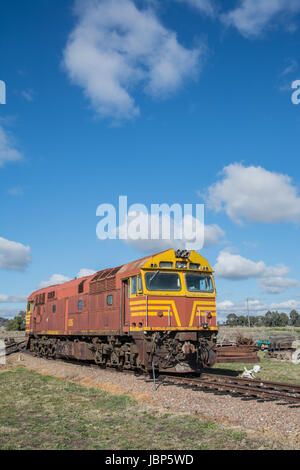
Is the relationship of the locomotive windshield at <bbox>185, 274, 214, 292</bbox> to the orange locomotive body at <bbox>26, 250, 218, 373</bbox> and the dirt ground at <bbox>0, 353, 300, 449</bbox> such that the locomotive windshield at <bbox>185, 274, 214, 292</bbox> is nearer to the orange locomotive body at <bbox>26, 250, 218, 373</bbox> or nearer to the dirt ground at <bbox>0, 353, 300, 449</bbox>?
the orange locomotive body at <bbox>26, 250, 218, 373</bbox>

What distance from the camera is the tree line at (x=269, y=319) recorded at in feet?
382

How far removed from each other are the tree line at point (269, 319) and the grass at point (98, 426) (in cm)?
10660

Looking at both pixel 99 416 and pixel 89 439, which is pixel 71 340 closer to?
pixel 99 416

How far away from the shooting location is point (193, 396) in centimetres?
1166

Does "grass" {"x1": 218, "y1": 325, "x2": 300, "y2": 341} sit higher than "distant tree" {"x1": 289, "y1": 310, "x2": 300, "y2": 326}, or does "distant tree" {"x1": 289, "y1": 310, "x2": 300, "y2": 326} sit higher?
"distant tree" {"x1": 289, "y1": 310, "x2": 300, "y2": 326}

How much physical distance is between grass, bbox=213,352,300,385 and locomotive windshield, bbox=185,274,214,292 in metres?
4.55

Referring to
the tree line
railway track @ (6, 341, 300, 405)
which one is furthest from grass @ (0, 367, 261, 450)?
the tree line

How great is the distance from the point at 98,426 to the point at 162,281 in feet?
22.7

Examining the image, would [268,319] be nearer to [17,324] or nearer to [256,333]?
[256,333]

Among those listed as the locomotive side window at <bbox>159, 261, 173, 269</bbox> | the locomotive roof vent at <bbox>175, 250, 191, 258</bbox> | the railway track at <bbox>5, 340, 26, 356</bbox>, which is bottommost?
the railway track at <bbox>5, 340, 26, 356</bbox>

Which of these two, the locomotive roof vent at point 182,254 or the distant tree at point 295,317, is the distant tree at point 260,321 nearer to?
the distant tree at point 295,317

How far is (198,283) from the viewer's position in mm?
16016

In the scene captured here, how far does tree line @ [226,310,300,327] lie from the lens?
116m
